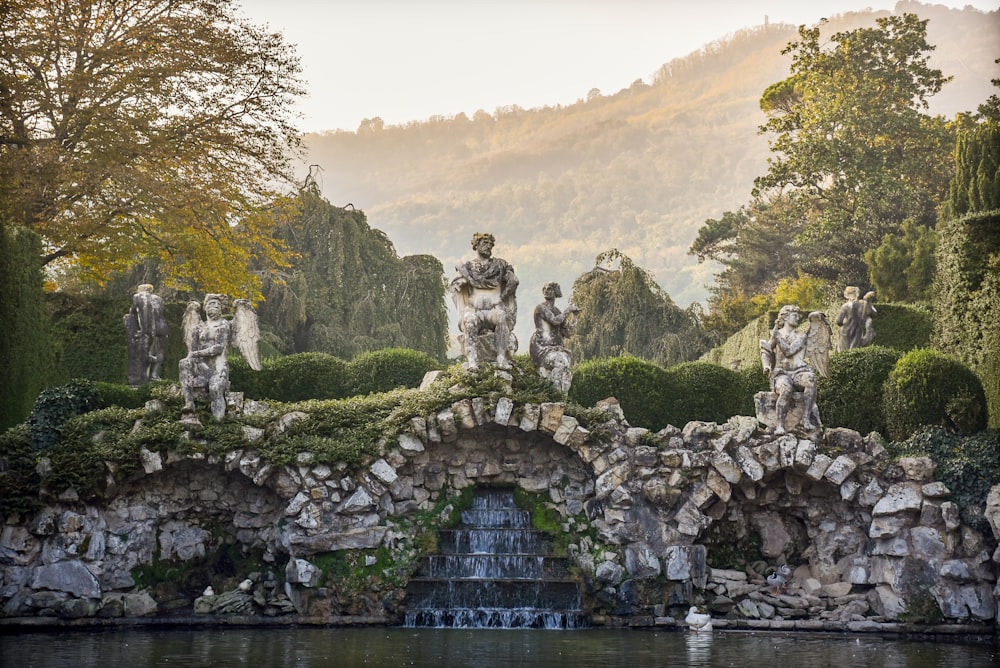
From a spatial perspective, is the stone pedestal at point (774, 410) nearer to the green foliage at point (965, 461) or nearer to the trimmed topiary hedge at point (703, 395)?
the green foliage at point (965, 461)

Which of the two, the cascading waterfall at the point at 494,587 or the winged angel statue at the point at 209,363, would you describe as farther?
the winged angel statue at the point at 209,363

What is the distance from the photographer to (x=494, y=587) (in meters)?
18.2

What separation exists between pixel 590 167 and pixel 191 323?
56030mm

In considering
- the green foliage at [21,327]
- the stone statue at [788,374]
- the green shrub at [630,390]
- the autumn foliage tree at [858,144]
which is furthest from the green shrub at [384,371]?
the autumn foliage tree at [858,144]

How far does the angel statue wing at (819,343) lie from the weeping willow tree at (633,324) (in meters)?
14.7

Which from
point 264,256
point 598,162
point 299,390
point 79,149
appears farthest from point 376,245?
point 598,162

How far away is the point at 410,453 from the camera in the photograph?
62.5 feet

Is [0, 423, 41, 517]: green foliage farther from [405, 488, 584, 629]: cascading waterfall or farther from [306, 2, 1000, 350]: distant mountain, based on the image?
[306, 2, 1000, 350]: distant mountain

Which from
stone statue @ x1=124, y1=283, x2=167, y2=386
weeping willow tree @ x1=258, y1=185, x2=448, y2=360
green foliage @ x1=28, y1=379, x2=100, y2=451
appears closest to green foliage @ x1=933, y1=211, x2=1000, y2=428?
stone statue @ x1=124, y1=283, x2=167, y2=386

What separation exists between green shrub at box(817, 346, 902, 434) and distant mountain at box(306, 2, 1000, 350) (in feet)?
149

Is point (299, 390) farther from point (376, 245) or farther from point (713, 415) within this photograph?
point (376, 245)

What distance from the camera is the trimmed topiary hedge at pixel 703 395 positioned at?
70.6ft

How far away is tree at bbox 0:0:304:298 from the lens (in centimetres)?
2547

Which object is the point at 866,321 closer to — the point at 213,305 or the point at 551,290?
the point at 551,290
